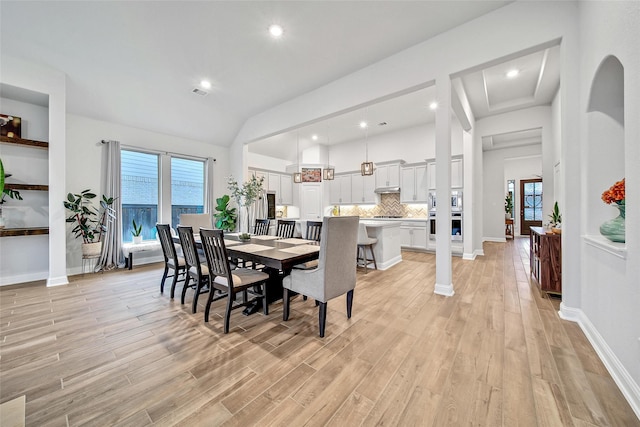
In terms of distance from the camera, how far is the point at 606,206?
2.15 meters

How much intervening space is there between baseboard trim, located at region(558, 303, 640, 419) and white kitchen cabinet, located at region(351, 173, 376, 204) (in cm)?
521

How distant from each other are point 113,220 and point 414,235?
681cm

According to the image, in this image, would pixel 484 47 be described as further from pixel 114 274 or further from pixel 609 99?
pixel 114 274

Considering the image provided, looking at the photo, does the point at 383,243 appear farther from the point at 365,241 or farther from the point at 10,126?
the point at 10,126

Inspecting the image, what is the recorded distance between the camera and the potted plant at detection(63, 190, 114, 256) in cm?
418

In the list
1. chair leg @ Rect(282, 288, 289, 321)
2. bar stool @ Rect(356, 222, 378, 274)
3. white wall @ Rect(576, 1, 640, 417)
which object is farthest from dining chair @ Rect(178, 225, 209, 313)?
white wall @ Rect(576, 1, 640, 417)

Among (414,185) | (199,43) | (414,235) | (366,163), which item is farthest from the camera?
(414,185)

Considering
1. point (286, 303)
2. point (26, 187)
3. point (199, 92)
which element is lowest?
point (286, 303)

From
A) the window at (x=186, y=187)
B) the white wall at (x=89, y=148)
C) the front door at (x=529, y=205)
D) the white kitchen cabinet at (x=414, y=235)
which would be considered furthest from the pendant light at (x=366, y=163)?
the front door at (x=529, y=205)

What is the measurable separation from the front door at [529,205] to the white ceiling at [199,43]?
9.74 m

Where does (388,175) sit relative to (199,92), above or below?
below

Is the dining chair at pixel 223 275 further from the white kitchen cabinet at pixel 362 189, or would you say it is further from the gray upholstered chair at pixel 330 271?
the white kitchen cabinet at pixel 362 189

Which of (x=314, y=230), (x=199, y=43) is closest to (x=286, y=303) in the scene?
(x=314, y=230)

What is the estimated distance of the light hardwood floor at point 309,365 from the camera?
4.46 ft
